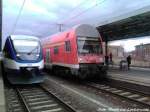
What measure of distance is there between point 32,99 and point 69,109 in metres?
2.49

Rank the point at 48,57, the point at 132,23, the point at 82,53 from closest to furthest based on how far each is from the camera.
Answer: the point at 82,53, the point at 132,23, the point at 48,57

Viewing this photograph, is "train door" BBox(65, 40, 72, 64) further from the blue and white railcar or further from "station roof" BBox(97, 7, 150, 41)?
"station roof" BBox(97, 7, 150, 41)

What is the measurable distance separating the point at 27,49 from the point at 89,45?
3.89 meters

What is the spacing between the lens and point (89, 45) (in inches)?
558

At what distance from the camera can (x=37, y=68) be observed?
1274 cm

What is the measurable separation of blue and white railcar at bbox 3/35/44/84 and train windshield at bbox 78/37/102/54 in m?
2.51

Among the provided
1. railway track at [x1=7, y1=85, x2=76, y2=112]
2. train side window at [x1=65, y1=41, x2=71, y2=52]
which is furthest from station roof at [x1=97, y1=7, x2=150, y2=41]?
railway track at [x1=7, y1=85, x2=76, y2=112]

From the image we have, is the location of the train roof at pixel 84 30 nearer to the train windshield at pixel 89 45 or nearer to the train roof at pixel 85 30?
the train roof at pixel 85 30

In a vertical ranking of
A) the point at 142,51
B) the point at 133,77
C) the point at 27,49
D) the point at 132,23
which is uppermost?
the point at 132,23

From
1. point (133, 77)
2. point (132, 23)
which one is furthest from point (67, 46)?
point (132, 23)

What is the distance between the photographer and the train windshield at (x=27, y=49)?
41.4 feet

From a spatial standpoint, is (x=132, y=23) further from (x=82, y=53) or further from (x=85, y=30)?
(x=82, y=53)

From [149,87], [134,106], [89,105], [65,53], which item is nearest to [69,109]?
[89,105]

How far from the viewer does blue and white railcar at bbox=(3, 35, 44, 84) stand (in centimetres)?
1232
